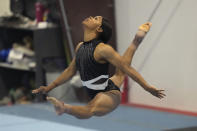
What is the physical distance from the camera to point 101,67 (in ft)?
4.36

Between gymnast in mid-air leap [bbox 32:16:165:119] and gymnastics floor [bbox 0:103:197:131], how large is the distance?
757 mm

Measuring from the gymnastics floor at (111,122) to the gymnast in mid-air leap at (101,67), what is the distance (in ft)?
2.48

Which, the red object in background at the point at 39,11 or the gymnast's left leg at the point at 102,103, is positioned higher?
the gymnast's left leg at the point at 102,103

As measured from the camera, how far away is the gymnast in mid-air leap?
129 cm

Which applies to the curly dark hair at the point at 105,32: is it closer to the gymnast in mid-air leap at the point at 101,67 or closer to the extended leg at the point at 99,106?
the gymnast in mid-air leap at the point at 101,67

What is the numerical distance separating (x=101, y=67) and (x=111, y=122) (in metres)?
0.98

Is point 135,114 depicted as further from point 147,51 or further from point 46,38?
point 46,38

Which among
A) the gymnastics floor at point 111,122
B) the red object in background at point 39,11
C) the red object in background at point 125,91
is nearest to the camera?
the gymnastics floor at point 111,122

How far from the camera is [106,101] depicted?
1.31m

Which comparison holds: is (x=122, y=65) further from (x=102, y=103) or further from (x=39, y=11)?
(x=39, y=11)

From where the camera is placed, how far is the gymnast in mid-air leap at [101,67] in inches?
50.7

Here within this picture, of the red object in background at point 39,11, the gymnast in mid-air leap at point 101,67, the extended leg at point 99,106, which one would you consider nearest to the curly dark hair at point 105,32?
the gymnast in mid-air leap at point 101,67

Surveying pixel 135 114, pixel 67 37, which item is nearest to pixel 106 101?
pixel 135 114

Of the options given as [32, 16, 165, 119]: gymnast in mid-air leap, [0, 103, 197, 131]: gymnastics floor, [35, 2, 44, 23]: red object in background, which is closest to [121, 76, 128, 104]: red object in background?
[0, 103, 197, 131]: gymnastics floor
